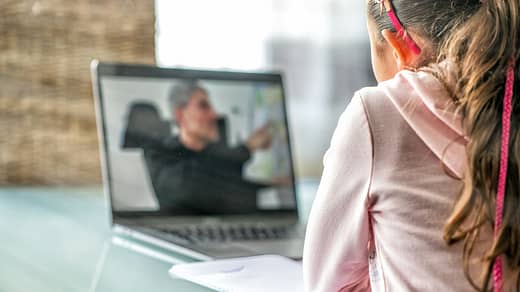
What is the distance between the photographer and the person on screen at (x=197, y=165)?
1.29 m

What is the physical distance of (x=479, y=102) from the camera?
652mm

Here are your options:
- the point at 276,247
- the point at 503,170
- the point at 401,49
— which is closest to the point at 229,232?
the point at 276,247

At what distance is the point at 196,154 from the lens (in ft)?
4.34

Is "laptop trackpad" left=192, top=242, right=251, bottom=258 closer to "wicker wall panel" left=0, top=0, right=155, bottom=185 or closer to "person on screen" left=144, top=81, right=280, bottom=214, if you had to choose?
"person on screen" left=144, top=81, right=280, bottom=214

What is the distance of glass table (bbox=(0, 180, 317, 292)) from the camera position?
0.93 m

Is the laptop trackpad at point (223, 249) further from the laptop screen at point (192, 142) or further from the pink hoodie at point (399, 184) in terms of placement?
the pink hoodie at point (399, 184)

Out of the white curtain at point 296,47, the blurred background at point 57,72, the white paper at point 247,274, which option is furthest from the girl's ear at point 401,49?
the white curtain at point 296,47

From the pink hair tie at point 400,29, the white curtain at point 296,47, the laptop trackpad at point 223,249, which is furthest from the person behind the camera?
the white curtain at point 296,47

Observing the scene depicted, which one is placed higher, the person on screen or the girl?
the girl

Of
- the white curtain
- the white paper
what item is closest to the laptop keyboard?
the white paper

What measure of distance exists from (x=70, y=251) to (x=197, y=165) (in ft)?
0.97

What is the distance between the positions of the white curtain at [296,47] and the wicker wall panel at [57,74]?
0.95 ft

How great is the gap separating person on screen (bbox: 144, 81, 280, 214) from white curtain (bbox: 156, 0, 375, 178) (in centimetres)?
55

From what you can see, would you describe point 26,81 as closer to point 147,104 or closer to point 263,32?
point 147,104
